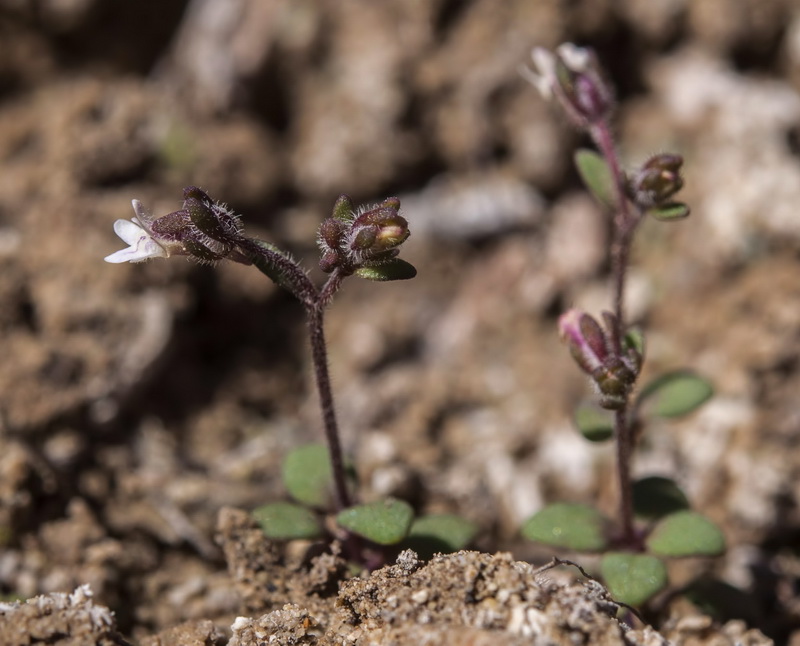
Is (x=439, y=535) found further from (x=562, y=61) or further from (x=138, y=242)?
(x=562, y=61)

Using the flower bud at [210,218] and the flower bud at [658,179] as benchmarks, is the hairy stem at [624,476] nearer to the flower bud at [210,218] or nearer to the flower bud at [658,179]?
the flower bud at [658,179]

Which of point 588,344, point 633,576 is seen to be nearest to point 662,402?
point 588,344

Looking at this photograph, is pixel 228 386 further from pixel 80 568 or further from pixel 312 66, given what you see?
pixel 312 66

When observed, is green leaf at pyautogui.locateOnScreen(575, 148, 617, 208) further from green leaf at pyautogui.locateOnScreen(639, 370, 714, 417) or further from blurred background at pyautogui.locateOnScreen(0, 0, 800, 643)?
blurred background at pyautogui.locateOnScreen(0, 0, 800, 643)

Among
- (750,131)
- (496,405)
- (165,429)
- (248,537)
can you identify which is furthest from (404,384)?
(750,131)

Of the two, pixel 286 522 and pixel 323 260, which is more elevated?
pixel 323 260

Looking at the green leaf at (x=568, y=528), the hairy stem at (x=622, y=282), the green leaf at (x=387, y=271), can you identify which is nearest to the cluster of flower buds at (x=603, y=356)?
the hairy stem at (x=622, y=282)
